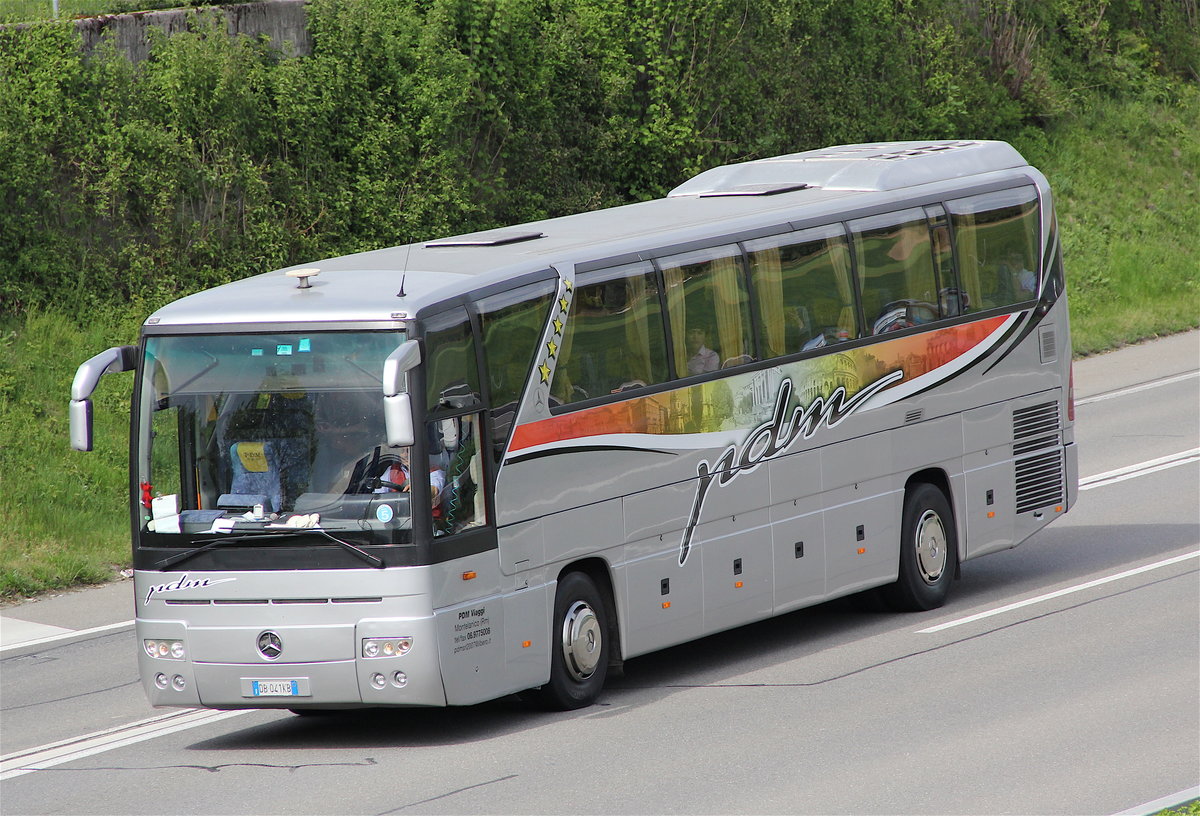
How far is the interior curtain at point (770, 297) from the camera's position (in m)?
13.1

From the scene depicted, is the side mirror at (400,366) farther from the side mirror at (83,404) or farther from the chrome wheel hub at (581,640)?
the chrome wheel hub at (581,640)

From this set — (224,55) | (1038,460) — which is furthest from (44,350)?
(1038,460)

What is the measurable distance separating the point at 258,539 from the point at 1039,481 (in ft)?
26.2

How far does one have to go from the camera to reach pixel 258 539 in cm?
1045

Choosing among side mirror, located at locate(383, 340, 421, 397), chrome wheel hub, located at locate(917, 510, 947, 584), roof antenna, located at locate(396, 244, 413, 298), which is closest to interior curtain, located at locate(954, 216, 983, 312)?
chrome wheel hub, located at locate(917, 510, 947, 584)

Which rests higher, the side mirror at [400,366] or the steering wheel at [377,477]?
the side mirror at [400,366]

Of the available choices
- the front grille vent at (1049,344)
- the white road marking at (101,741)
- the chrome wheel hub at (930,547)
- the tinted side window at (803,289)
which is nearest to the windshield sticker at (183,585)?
the white road marking at (101,741)

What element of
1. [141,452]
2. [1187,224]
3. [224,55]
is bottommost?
[1187,224]

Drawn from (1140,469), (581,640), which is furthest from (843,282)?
(1140,469)

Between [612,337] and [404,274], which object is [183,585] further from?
[612,337]

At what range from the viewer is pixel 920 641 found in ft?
43.5

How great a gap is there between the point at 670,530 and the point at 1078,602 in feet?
13.3

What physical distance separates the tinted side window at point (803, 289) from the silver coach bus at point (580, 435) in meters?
0.03

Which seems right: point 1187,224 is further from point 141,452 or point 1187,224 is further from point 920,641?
point 141,452
